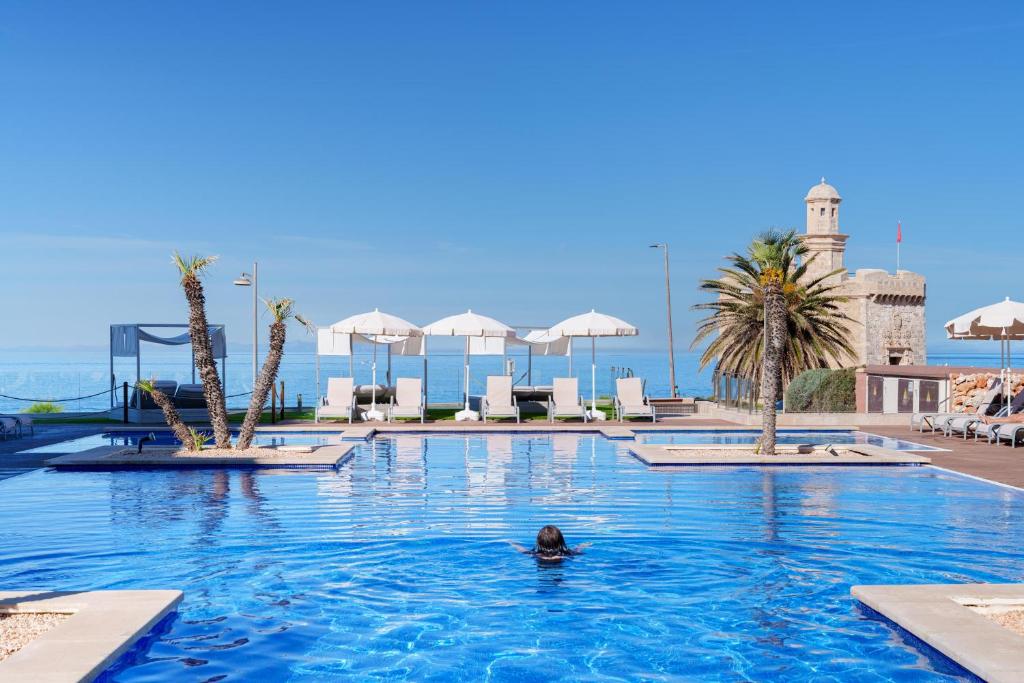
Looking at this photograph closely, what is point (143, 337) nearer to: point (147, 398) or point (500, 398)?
point (147, 398)

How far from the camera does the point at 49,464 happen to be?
14203 millimetres

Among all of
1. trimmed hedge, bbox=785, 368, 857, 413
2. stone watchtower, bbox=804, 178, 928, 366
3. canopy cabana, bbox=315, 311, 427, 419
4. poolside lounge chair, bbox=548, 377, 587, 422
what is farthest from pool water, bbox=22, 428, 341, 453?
stone watchtower, bbox=804, 178, 928, 366

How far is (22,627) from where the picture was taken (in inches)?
225

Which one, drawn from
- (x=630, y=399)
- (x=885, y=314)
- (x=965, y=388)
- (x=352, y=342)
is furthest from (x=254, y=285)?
(x=885, y=314)

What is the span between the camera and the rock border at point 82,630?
16.1ft

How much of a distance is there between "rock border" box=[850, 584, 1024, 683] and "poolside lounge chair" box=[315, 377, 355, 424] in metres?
15.6

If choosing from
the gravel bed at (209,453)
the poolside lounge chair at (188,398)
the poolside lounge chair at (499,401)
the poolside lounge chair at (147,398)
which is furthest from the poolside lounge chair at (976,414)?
the poolside lounge chair at (147,398)

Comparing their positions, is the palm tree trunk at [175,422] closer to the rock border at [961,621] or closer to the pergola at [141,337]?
the pergola at [141,337]

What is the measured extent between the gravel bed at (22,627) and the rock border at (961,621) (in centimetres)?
510

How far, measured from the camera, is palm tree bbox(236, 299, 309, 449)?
1492 centimetres

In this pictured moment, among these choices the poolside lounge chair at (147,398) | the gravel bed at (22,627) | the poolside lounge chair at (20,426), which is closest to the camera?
the gravel bed at (22,627)

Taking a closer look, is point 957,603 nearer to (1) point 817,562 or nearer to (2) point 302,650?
(1) point 817,562

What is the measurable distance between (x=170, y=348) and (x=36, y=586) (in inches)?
663

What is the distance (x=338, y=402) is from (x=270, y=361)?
657cm
